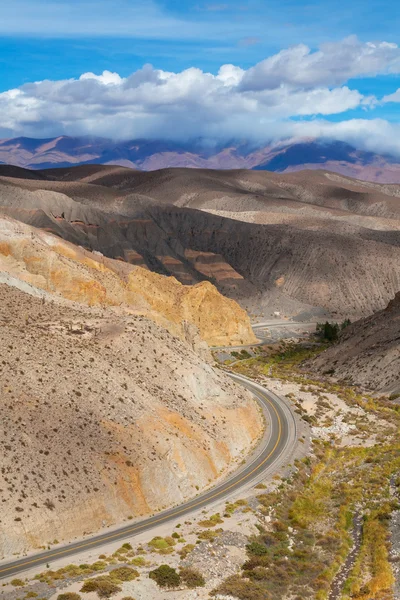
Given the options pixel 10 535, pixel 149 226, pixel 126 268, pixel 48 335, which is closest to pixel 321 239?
pixel 149 226

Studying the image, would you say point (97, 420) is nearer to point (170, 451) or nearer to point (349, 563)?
point (170, 451)

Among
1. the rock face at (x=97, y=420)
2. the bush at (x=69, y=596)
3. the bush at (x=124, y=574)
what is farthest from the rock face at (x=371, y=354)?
the bush at (x=69, y=596)

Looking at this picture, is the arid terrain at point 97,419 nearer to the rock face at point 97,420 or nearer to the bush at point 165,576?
Result: the rock face at point 97,420

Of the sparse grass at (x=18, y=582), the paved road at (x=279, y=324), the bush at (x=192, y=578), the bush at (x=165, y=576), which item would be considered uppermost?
the sparse grass at (x=18, y=582)

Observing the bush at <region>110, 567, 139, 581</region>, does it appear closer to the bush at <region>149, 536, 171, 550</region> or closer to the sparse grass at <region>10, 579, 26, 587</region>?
the bush at <region>149, 536, 171, 550</region>

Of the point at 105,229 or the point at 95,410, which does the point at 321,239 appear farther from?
the point at 95,410

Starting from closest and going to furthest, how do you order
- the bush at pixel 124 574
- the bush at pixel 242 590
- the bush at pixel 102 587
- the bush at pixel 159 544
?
1. the bush at pixel 102 587
2. the bush at pixel 242 590
3. the bush at pixel 124 574
4. the bush at pixel 159 544

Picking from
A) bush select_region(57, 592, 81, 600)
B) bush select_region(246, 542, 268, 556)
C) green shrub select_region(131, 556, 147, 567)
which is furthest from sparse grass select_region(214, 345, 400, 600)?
bush select_region(57, 592, 81, 600)
